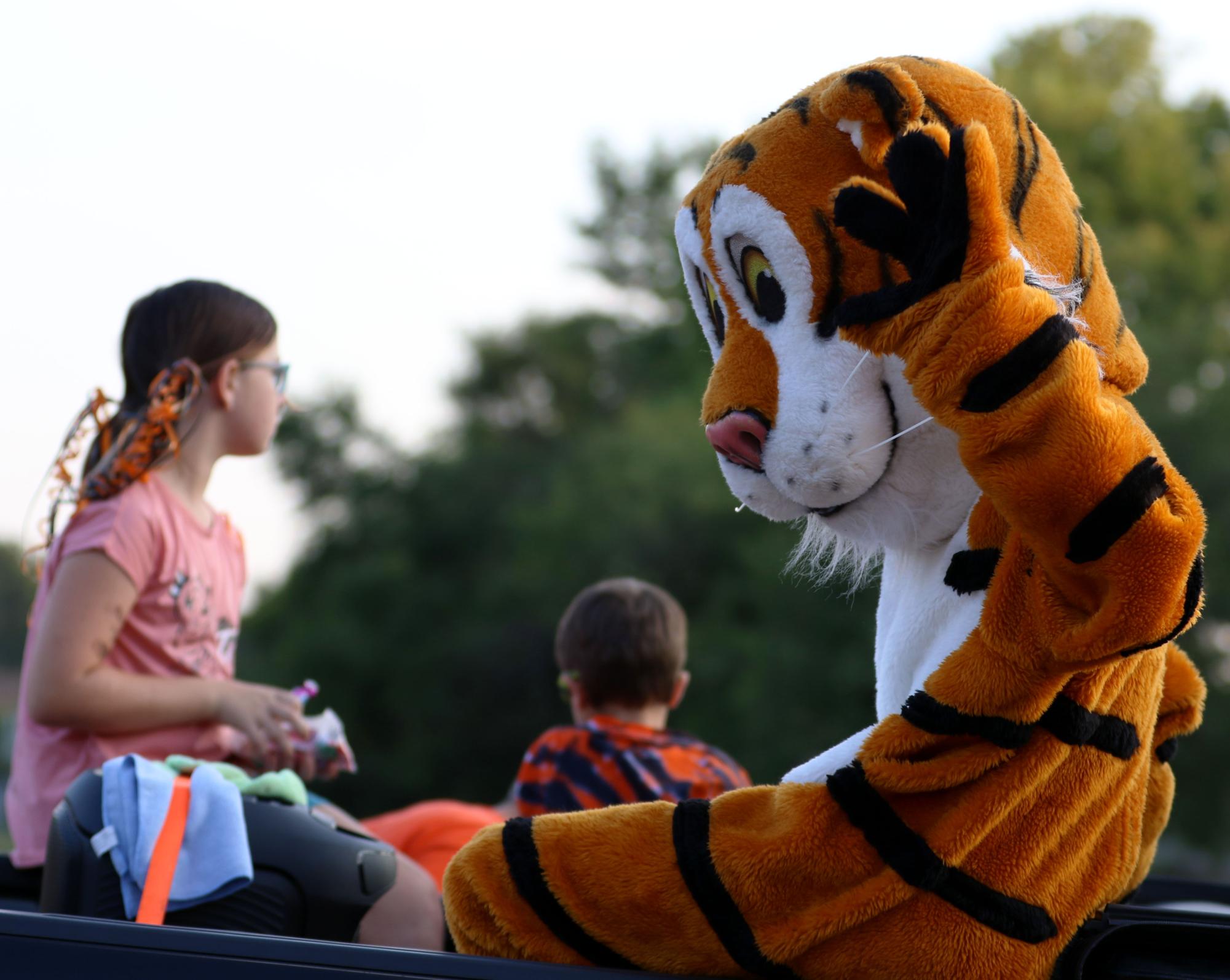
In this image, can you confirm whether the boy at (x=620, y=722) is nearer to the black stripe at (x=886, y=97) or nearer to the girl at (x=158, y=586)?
the girl at (x=158, y=586)

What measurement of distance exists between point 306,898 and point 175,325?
3.63 feet

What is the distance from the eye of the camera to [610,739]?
7.84 feet

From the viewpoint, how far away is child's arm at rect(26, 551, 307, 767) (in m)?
2.00

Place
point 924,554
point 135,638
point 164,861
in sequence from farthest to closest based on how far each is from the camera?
point 135,638
point 164,861
point 924,554

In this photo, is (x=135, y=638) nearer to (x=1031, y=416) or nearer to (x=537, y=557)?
(x=1031, y=416)

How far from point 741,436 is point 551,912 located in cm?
54

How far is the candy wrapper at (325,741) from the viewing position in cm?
218

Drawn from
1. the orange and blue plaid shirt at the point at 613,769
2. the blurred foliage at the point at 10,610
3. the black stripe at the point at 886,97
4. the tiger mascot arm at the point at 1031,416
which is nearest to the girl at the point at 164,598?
the orange and blue plaid shirt at the point at 613,769

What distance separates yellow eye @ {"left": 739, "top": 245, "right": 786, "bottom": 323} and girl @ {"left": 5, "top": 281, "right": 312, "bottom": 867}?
1133 millimetres

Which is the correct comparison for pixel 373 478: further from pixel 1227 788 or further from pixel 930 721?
pixel 930 721

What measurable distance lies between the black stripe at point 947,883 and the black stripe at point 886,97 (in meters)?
0.69

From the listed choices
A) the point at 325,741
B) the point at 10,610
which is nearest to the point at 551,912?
the point at 325,741

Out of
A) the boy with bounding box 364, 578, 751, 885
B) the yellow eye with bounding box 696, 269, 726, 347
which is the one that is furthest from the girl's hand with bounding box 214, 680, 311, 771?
the yellow eye with bounding box 696, 269, 726, 347

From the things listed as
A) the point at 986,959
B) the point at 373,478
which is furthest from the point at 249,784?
the point at 373,478
